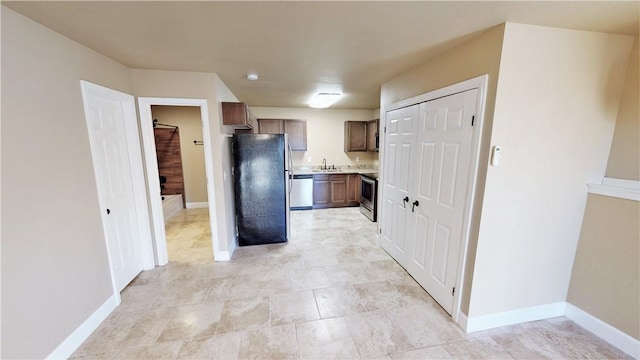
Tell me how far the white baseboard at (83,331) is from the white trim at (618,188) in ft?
13.7

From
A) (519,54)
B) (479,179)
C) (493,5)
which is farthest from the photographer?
(479,179)

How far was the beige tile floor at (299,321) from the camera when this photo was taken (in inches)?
69.7

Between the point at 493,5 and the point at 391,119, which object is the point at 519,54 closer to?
the point at 493,5

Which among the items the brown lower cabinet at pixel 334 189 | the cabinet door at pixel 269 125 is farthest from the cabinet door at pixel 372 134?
the cabinet door at pixel 269 125

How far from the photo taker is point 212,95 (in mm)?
2768

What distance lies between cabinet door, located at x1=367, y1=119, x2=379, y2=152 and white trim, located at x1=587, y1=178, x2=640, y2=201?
365cm

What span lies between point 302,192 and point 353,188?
119 cm

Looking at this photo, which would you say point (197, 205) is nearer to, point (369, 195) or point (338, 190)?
point (338, 190)

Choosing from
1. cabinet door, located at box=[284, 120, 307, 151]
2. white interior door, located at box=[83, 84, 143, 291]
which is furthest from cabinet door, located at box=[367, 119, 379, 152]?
white interior door, located at box=[83, 84, 143, 291]

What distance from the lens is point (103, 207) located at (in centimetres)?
215

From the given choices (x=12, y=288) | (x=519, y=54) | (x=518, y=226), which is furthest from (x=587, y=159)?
(x=12, y=288)

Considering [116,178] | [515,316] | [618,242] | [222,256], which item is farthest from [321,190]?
[618,242]

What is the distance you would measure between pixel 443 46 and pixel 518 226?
1.58 meters

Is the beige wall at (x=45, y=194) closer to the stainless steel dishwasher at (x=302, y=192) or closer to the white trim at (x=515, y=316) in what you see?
the white trim at (x=515, y=316)
